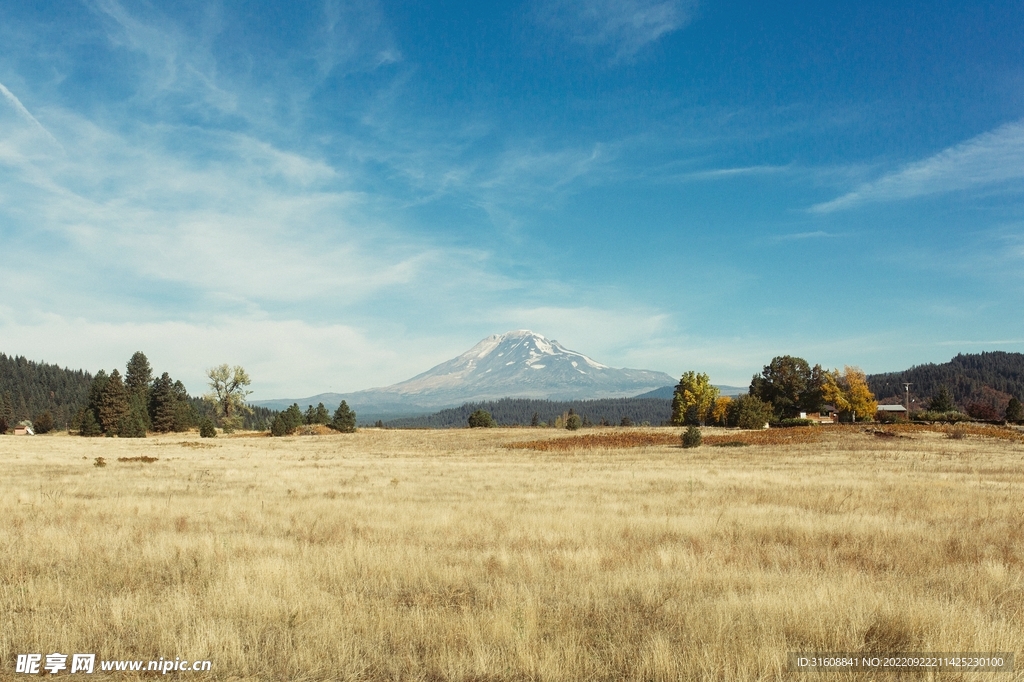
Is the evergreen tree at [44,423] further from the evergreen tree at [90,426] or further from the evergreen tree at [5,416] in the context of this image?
the evergreen tree at [90,426]

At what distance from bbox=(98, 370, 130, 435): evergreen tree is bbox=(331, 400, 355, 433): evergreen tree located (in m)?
29.7

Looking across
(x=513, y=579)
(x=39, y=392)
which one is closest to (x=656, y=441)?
(x=513, y=579)

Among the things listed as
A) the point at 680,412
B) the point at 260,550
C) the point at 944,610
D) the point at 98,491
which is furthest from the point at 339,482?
the point at 680,412

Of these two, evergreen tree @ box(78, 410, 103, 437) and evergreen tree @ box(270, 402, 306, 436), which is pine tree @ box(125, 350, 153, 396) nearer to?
evergreen tree @ box(78, 410, 103, 437)

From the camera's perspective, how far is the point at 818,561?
381 inches

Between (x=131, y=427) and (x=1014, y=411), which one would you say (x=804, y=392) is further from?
(x=131, y=427)

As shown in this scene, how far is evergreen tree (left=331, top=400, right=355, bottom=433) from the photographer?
84062mm

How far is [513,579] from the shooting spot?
8523mm

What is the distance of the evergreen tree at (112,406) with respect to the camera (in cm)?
8481

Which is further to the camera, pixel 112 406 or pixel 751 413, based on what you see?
pixel 112 406

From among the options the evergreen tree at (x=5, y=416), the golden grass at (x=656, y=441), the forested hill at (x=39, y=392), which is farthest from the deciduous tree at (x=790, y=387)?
the forested hill at (x=39, y=392)

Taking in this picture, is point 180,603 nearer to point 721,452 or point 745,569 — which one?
point 745,569

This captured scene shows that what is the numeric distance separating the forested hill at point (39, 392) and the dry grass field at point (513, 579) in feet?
588

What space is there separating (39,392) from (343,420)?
156m
